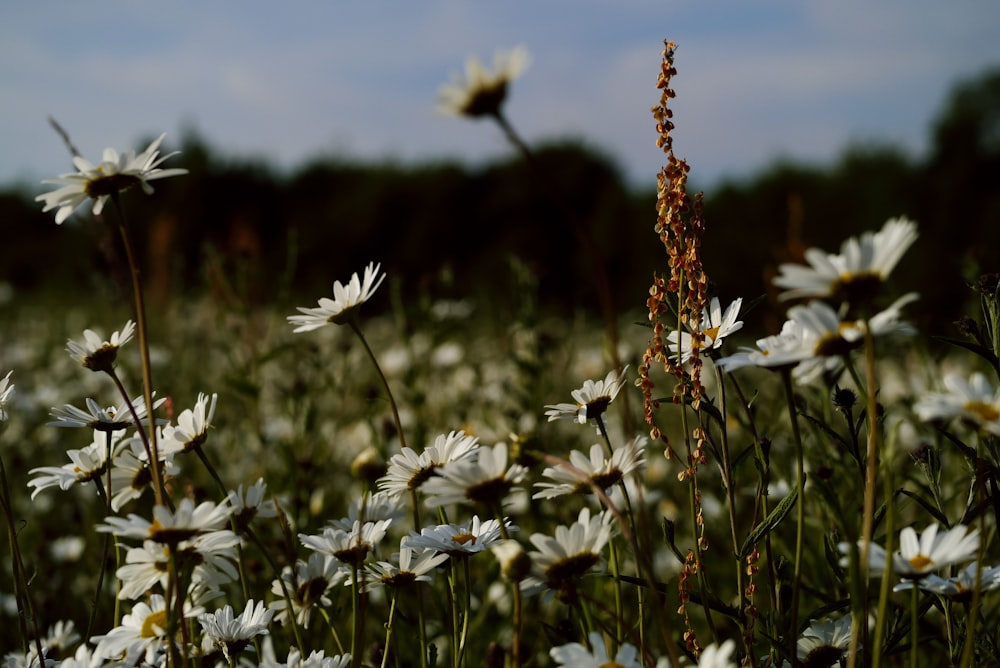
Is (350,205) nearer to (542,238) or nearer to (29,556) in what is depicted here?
(542,238)

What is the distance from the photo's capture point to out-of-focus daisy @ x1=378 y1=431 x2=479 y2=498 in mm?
910

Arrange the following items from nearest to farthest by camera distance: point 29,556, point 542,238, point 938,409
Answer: point 938,409
point 29,556
point 542,238

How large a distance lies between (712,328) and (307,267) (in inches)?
473

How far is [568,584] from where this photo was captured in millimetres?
711

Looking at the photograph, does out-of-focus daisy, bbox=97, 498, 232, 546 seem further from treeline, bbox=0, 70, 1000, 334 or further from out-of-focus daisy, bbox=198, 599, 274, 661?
treeline, bbox=0, 70, 1000, 334

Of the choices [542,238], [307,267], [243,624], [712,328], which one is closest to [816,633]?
[712,328]

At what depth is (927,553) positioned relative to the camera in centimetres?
76

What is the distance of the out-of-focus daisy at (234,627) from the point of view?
870 millimetres

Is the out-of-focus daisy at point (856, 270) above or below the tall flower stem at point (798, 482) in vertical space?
above

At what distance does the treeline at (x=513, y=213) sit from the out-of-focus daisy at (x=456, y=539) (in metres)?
6.59

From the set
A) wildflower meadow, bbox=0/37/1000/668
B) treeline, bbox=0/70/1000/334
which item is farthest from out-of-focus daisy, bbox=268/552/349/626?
treeline, bbox=0/70/1000/334

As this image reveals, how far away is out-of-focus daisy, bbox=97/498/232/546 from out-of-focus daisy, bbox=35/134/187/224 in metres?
0.29

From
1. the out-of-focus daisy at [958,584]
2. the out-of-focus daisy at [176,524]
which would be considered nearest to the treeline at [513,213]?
the out-of-focus daisy at [958,584]

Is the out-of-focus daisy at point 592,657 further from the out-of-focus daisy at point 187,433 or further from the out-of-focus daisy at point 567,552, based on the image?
the out-of-focus daisy at point 187,433
